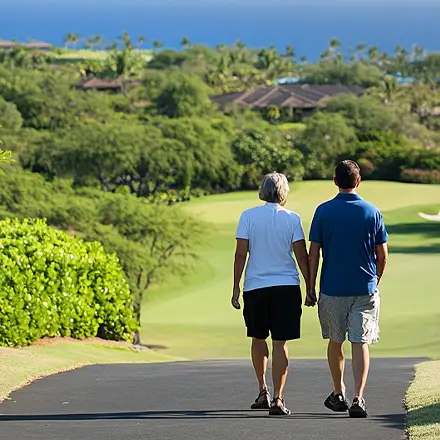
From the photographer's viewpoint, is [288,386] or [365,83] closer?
[288,386]

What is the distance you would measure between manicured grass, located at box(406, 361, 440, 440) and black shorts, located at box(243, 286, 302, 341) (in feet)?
3.94

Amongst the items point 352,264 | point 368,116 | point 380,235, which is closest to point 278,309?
point 352,264

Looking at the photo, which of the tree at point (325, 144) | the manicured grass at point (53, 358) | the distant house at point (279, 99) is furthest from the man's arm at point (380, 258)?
the distant house at point (279, 99)

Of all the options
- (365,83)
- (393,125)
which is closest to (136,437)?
(393,125)

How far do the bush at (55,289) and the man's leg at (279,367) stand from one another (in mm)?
7934

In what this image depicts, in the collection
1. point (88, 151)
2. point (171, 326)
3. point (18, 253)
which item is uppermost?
point (88, 151)

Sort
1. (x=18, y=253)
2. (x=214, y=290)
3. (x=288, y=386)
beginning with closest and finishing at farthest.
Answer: (x=288, y=386) → (x=18, y=253) → (x=214, y=290)

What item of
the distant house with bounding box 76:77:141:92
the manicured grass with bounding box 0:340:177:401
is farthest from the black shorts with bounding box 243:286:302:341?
the distant house with bounding box 76:77:141:92

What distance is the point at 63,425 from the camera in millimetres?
9203

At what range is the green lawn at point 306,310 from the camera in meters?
29.9

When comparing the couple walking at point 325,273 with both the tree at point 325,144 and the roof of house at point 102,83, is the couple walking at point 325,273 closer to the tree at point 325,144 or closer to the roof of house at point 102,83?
the tree at point 325,144

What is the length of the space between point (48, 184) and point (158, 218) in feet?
27.9

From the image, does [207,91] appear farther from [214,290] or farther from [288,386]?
[288,386]

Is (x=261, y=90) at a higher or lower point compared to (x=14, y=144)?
higher
